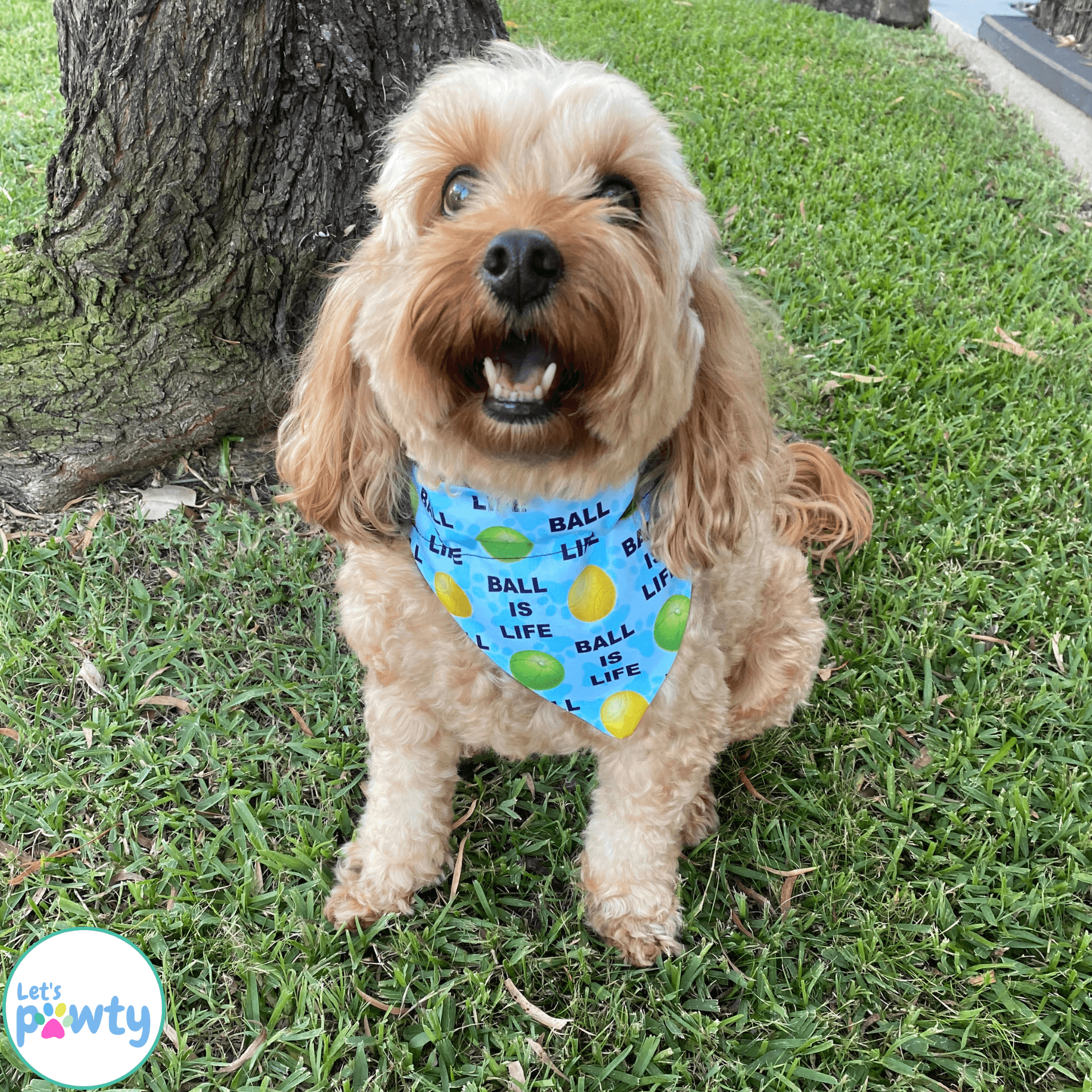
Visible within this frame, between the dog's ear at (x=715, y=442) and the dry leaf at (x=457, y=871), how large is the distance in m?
1.12

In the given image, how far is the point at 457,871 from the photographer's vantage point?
7.75ft

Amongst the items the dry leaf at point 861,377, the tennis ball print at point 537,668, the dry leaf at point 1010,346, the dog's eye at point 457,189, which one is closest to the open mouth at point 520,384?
the dog's eye at point 457,189

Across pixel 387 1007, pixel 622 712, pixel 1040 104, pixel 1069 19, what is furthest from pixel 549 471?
pixel 1069 19

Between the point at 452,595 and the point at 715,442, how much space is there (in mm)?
713

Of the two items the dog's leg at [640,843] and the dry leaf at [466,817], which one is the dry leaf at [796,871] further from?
the dry leaf at [466,817]

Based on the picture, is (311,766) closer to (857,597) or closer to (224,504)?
(224,504)

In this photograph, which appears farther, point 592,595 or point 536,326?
point 592,595

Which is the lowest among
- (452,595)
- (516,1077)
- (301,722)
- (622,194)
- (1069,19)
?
(301,722)

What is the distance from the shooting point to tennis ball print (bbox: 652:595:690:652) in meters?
2.05

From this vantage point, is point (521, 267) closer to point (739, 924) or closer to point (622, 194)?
point (622, 194)

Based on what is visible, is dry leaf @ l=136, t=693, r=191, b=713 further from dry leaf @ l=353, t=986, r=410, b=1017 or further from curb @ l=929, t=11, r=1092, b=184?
curb @ l=929, t=11, r=1092, b=184

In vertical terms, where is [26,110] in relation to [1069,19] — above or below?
below

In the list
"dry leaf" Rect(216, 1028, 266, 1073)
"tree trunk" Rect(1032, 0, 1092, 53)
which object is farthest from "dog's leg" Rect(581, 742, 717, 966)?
"tree trunk" Rect(1032, 0, 1092, 53)

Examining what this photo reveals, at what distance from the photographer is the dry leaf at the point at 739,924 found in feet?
7.40
